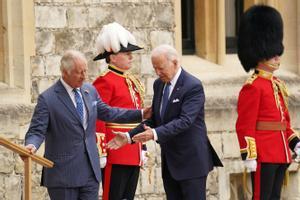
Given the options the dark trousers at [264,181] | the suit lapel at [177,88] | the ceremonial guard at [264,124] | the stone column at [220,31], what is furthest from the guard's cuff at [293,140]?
the stone column at [220,31]

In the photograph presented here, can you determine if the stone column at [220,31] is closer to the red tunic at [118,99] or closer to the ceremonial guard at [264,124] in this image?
the ceremonial guard at [264,124]

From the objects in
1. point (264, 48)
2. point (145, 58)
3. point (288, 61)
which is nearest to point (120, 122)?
point (264, 48)

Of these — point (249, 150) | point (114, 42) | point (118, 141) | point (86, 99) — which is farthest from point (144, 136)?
point (114, 42)

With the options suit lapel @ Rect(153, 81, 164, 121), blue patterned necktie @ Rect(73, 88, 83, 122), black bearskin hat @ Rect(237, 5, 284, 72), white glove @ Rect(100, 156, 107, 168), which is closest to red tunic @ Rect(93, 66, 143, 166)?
white glove @ Rect(100, 156, 107, 168)

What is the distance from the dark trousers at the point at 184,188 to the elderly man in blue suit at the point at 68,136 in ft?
2.39

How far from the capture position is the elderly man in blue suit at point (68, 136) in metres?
8.27

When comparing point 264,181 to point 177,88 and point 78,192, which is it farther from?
point 78,192

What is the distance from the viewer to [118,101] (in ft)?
30.8

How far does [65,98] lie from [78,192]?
0.58m

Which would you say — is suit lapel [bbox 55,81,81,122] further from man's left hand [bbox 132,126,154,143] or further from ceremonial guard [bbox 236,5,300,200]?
ceremonial guard [bbox 236,5,300,200]

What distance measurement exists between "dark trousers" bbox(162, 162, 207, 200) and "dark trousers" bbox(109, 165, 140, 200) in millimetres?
461

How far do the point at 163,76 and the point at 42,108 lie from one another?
975 millimetres

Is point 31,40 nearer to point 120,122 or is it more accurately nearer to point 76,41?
point 76,41

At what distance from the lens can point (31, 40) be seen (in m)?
10.4
